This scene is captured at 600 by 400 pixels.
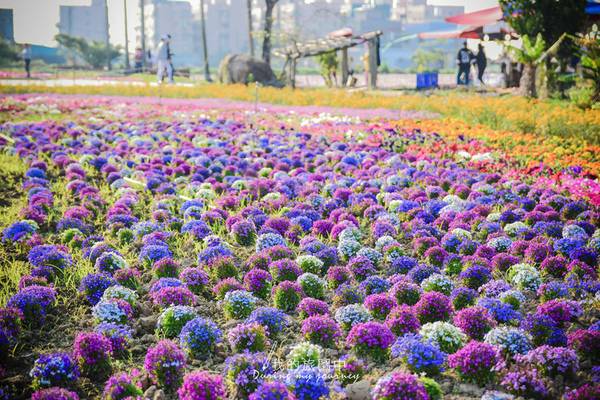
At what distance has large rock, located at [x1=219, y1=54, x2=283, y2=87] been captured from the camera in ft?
82.6

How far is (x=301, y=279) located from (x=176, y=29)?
10788 cm

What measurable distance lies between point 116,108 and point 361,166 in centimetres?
1005

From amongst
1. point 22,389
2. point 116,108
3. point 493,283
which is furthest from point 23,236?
point 116,108

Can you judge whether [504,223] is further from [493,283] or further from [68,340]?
[68,340]

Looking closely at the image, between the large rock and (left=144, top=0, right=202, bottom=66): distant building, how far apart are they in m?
80.3

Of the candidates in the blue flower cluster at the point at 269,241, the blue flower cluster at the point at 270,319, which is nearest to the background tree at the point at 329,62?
the blue flower cluster at the point at 269,241

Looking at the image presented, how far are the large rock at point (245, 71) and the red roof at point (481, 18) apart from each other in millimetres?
7702

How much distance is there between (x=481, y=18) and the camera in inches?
861

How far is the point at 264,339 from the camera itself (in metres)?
3.50

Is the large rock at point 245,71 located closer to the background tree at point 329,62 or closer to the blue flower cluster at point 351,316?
the background tree at point 329,62

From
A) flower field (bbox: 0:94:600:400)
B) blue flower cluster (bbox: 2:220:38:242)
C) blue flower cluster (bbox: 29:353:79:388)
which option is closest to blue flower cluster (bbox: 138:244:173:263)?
flower field (bbox: 0:94:600:400)

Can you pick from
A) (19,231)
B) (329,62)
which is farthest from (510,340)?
(329,62)

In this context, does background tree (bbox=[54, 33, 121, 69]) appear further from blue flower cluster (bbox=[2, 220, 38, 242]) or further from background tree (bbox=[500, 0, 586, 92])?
blue flower cluster (bbox=[2, 220, 38, 242])

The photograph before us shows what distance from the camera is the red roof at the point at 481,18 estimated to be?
69.9 ft
